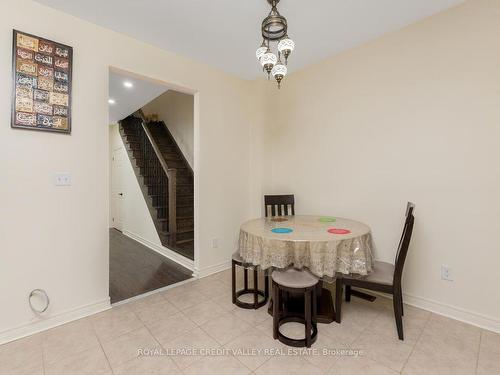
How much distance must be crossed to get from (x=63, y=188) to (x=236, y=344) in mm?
1897

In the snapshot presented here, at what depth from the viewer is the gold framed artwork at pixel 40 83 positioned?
185cm

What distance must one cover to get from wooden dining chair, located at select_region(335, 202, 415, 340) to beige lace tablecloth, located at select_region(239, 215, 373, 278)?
8 centimetres

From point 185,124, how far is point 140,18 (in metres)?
3.17

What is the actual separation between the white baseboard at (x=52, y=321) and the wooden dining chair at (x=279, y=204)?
1.95 meters

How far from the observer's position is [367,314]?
220 centimetres

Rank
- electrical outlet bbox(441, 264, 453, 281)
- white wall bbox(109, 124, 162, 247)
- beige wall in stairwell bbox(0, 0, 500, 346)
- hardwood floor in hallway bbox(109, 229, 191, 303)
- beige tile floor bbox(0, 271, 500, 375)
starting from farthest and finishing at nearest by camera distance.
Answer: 1. white wall bbox(109, 124, 162, 247)
2. hardwood floor in hallway bbox(109, 229, 191, 303)
3. electrical outlet bbox(441, 264, 453, 281)
4. beige wall in stairwell bbox(0, 0, 500, 346)
5. beige tile floor bbox(0, 271, 500, 375)

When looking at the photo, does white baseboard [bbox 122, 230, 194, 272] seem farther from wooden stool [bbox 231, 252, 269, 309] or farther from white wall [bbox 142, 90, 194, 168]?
white wall [bbox 142, 90, 194, 168]

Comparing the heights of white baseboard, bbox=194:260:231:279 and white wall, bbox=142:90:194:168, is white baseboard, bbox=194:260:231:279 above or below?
below

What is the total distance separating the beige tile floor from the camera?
157 cm

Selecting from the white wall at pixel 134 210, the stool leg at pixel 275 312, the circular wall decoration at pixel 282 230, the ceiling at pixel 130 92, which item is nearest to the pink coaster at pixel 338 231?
the circular wall decoration at pixel 282 230

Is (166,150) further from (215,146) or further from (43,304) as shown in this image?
(43,304)

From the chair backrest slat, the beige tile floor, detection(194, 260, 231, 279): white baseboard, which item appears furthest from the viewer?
detection(194, 260, 231, 279): white baseboard

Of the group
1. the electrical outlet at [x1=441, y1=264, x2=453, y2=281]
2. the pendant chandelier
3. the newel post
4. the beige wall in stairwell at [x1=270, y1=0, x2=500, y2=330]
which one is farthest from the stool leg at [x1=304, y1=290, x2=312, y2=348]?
the newel post

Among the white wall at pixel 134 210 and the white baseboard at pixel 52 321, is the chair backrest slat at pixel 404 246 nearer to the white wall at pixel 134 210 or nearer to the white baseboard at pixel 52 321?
the white baseboard at pixel 52 321
